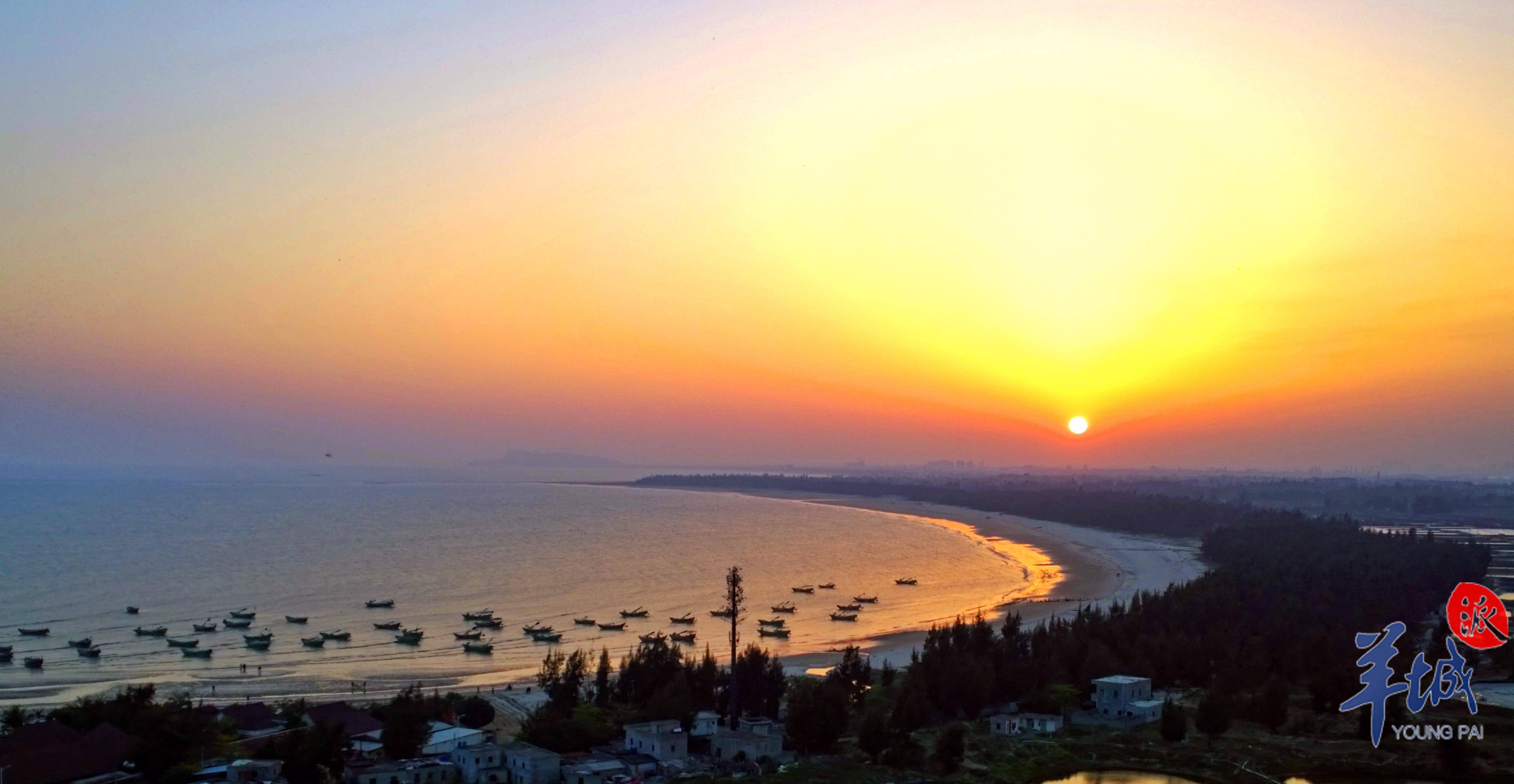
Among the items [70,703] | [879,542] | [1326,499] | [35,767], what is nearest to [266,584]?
[70,703]

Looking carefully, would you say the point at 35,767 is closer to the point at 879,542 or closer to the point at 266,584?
the point at 266,584

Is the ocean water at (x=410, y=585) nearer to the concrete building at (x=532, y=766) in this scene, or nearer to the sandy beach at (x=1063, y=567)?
the sandy beach at (x=1063, y=567)

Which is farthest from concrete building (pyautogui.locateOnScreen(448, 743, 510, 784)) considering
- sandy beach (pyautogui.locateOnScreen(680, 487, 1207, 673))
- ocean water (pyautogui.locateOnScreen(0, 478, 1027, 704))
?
sandy beach (pyautogui.locateOnScreen(680, 487, 1207, 673))

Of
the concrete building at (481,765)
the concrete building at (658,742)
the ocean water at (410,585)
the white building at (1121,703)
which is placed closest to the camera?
the concrete building at (481,765)

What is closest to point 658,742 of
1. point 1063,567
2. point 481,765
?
point 481,765

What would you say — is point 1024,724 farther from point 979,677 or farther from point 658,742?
point 658,742

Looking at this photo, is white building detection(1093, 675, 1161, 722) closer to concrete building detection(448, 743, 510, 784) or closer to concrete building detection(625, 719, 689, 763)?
concrete building detection(625, 719, 689, 763)

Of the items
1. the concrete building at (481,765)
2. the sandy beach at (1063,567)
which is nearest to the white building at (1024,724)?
A: the sandy beach at (1063,567)

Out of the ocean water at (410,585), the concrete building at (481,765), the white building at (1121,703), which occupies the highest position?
the white building at (1121,703)
